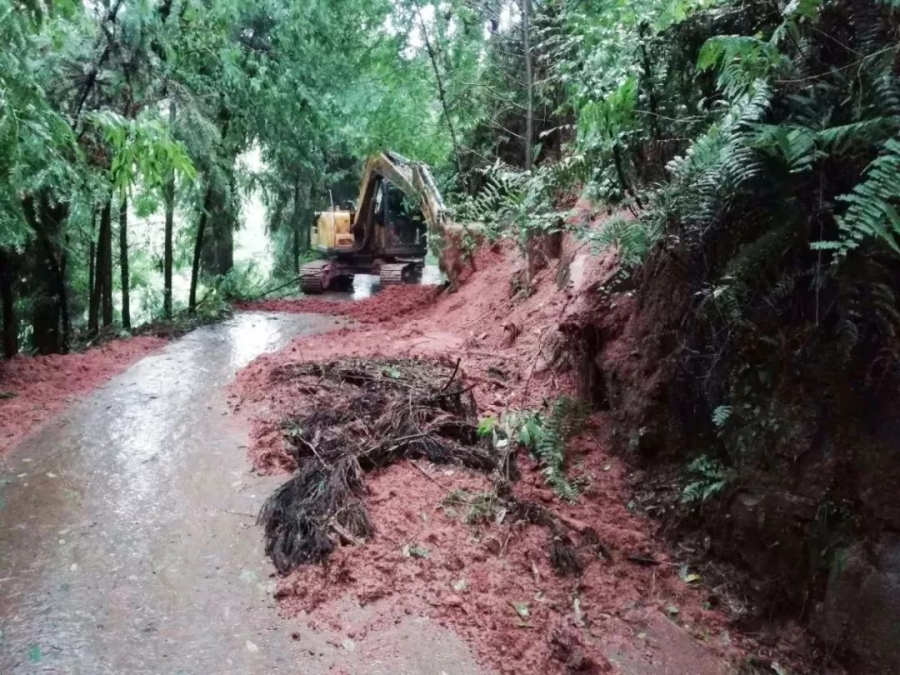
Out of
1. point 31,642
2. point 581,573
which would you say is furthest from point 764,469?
point 31,642

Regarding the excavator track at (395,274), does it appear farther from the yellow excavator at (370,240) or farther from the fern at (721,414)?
the fern at (721,414)

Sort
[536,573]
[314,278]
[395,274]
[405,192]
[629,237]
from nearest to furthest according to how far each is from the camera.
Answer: [536,573] < [629,237] < [405,192] < [395,274] < [314,278]

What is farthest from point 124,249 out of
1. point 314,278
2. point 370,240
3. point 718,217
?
point 718,217

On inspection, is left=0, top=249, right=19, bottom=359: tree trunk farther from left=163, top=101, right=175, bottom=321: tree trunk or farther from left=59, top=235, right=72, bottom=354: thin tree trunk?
left=163, top=101, right=175, bottom=321: tree trunk

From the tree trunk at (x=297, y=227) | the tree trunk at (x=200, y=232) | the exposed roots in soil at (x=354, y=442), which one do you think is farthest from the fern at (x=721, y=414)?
the tree trunk at (x=297, y=227)

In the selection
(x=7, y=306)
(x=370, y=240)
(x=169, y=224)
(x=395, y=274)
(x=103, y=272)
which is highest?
(x=169, y=224)

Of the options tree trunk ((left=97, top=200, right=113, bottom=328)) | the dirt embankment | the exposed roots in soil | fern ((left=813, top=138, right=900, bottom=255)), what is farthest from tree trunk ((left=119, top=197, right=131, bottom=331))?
fern ((left=813, top=138, right=900, bottom=255))

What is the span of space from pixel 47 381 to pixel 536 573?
18.0 ft

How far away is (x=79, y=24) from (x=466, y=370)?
5430 millimetres

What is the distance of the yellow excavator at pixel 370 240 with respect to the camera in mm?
13039

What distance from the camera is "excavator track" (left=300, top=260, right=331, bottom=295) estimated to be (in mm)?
13000

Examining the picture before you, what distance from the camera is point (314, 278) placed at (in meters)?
13.0

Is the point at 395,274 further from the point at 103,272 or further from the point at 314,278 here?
the point at 103,272

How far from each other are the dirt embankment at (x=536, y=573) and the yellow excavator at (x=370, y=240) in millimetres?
8250
